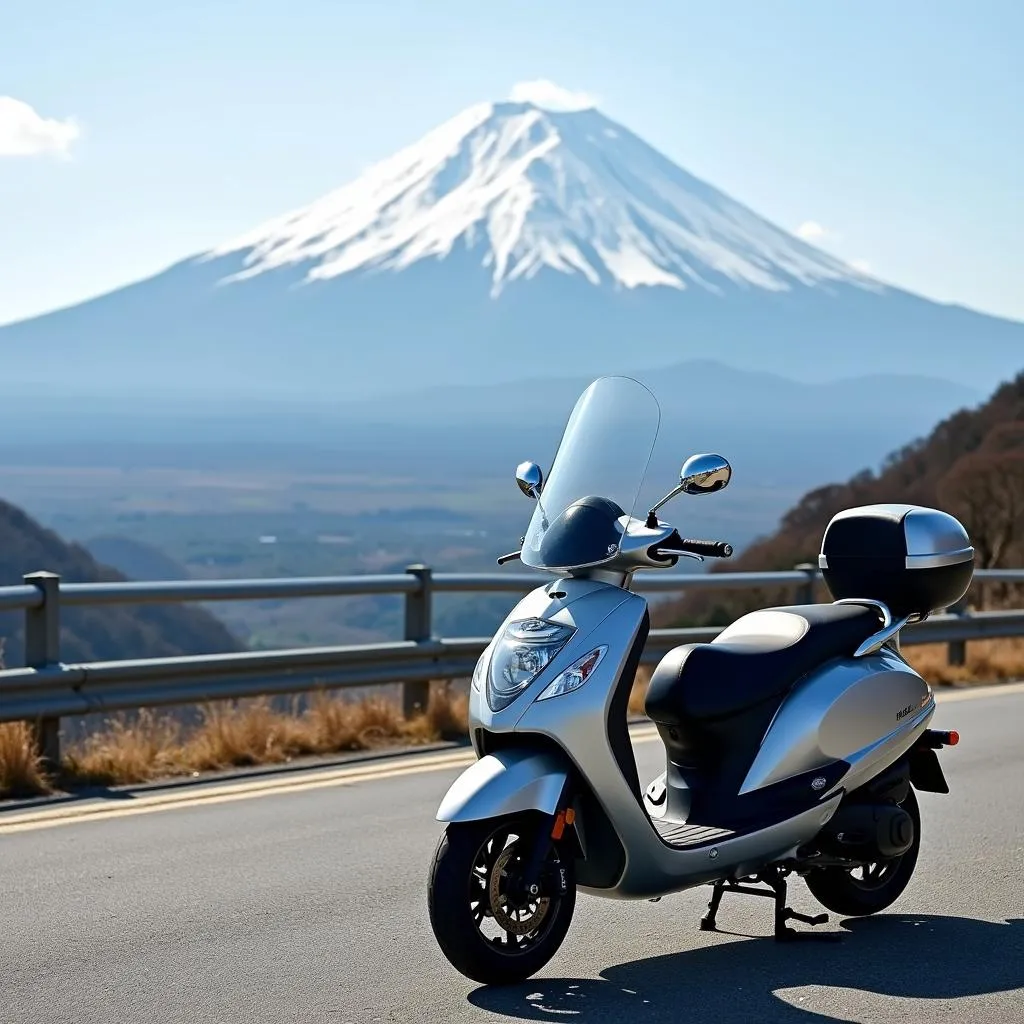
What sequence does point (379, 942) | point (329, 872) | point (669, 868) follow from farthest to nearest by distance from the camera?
point (329, 872)
point (379, 942)
point (669, 868)

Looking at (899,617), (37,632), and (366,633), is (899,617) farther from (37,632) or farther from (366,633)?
(366,633)

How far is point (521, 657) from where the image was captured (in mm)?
5512

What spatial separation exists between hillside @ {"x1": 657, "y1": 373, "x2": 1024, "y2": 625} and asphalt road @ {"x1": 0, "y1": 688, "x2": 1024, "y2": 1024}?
18373 millimetres

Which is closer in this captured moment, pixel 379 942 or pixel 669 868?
pixel 669 868

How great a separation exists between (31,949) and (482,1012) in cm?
155

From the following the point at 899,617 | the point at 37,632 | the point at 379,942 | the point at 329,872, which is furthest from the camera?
the point at 37,632

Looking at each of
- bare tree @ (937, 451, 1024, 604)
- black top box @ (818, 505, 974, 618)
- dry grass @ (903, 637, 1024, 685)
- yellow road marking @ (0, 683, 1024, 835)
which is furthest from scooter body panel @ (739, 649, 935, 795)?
bare tree @ (937, 451, 1024, 604)

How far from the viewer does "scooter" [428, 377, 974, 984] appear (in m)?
5.39

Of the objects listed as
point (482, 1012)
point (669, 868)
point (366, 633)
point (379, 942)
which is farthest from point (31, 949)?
point (366, 633)

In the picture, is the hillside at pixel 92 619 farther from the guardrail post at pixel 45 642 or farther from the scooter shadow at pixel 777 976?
the scooter shadow at pixel 777 976

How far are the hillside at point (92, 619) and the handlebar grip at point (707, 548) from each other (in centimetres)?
3168

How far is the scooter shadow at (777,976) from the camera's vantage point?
526cm

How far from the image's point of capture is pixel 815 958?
5.84 meters

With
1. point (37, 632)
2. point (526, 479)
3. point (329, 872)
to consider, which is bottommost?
point (329, 872)
